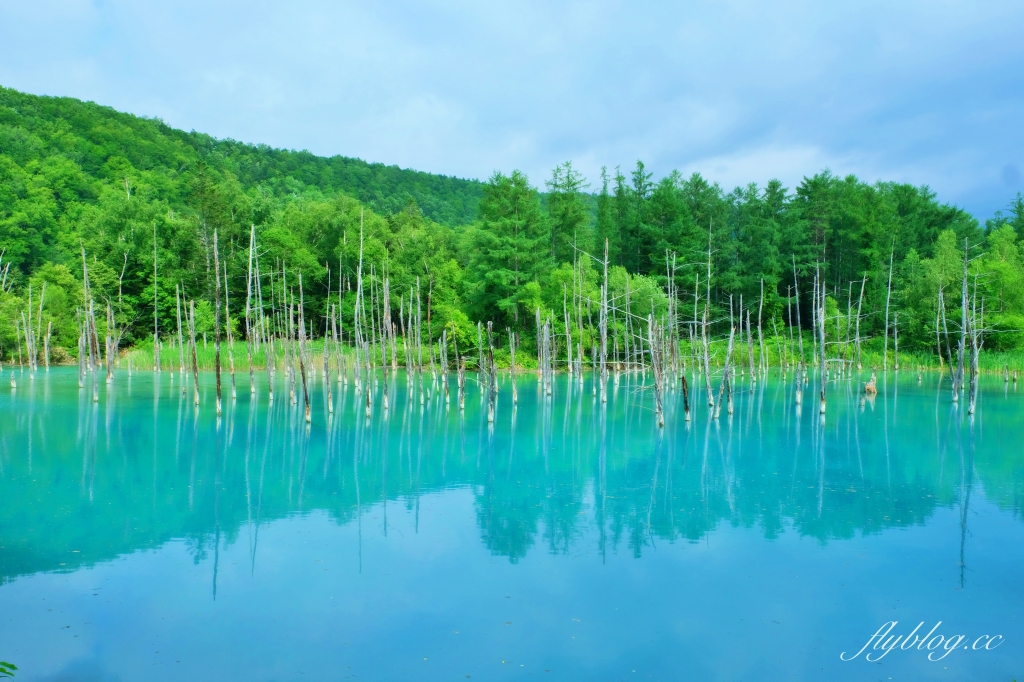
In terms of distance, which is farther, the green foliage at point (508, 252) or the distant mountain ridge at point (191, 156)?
the distant mountain ridge at point (191, 156)

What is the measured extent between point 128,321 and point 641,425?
132ft

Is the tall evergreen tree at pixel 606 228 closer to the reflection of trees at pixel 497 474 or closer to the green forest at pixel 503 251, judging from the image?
the green forest at pixel 503 251

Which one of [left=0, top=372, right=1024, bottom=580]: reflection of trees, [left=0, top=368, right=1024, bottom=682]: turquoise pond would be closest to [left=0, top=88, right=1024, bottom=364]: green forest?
[left=0, top=372, right=1024, bottom=580]: reflection of trees

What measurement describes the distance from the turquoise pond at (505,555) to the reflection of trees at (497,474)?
88 millimetres

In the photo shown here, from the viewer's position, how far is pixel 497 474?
16.4 m

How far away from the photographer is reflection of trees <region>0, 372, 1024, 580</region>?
11898 millimetres

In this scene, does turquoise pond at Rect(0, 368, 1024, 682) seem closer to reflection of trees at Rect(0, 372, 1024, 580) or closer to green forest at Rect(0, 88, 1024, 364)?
reflection of trees at Rect(0, 372, 1024, 580)

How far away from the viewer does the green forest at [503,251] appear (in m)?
46.8

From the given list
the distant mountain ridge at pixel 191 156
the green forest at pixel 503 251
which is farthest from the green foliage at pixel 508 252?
the distant mountain ridge at pixel 191 156

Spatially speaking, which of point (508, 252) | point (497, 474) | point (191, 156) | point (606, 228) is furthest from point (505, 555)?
point (191, 156)

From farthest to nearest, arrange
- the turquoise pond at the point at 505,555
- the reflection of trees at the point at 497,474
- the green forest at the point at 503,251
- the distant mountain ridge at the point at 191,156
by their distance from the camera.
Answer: the distant mountain ridge at the point at 191,156
the green forest at the point at 503,251
the reflection of trees at the point at 497,474
the turquoise pond at the point at 505,555

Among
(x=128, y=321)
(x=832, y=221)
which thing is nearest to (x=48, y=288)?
(x=128, y=321)

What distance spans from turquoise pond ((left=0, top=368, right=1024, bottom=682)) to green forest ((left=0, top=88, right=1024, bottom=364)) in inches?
997

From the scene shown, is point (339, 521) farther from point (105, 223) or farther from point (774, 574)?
point (105, 223)
